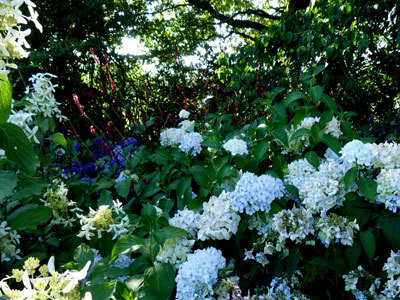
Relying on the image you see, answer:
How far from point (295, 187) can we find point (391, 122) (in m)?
3.90

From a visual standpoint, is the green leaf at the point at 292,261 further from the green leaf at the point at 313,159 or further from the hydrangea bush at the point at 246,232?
the green leaf at the point at 313,159

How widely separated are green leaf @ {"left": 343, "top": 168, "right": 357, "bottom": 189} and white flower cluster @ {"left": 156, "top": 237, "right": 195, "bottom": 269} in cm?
69

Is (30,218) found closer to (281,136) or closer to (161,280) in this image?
(161,280)

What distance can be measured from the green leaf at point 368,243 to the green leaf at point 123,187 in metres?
1.24

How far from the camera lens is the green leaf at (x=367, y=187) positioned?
1.45 metres

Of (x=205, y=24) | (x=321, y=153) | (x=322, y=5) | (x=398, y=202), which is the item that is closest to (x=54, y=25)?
(x=205, y=24)

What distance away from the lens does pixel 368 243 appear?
1.43 meters

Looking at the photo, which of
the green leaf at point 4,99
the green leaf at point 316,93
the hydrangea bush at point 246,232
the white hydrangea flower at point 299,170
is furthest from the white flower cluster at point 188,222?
the green leaf at point 316,93

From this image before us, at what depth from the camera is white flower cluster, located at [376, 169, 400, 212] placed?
56.1 inches

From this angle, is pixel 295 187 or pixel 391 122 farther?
pixel 391 122

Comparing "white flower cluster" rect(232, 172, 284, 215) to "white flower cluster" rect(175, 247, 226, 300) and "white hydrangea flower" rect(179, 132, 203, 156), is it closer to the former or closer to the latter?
"white flower cluster" rect(175, 247, 226, 300)

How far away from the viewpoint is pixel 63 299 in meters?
0.79

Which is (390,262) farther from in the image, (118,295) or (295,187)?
(118,295)

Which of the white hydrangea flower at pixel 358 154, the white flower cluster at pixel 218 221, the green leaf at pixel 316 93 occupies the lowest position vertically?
the white flower cluster at pixel 218 221
